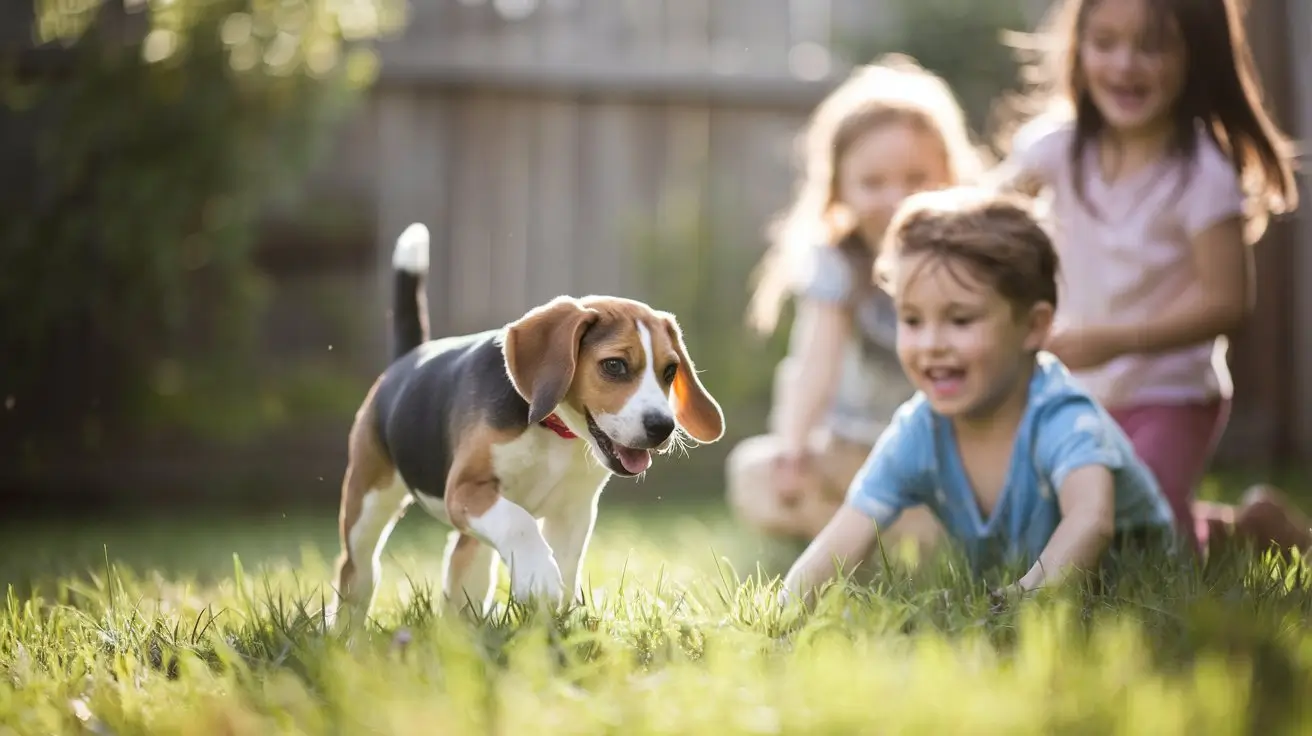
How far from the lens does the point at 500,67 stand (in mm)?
7230

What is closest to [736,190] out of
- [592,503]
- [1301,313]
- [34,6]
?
[1301,313]

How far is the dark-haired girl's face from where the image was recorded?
13.8ft

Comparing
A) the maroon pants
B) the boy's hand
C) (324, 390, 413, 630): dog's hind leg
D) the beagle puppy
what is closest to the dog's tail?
the beagle puppy

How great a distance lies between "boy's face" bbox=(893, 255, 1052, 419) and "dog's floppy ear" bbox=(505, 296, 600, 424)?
111 centimetres

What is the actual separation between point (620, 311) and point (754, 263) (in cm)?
466

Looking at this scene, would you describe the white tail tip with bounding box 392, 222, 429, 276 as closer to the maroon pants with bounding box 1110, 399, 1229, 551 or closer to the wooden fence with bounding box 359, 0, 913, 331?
the maroon pants with bounding box 1110, 399, 1229, 551

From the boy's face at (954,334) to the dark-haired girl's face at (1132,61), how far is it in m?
1.12

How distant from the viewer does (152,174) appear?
6.12 m

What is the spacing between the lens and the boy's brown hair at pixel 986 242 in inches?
136

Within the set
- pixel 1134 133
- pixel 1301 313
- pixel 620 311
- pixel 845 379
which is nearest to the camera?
pixel 620 311

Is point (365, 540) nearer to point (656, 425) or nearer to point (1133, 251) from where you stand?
point (656, 425)

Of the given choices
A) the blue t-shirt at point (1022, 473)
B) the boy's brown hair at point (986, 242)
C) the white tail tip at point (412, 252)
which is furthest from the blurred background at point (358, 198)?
the boy's brown hair at point (986, 242)

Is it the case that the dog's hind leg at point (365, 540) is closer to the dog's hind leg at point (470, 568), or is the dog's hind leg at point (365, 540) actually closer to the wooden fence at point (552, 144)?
the dog's hind leg at point (470, 568)

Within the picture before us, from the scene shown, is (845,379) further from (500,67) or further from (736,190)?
(500,67)
